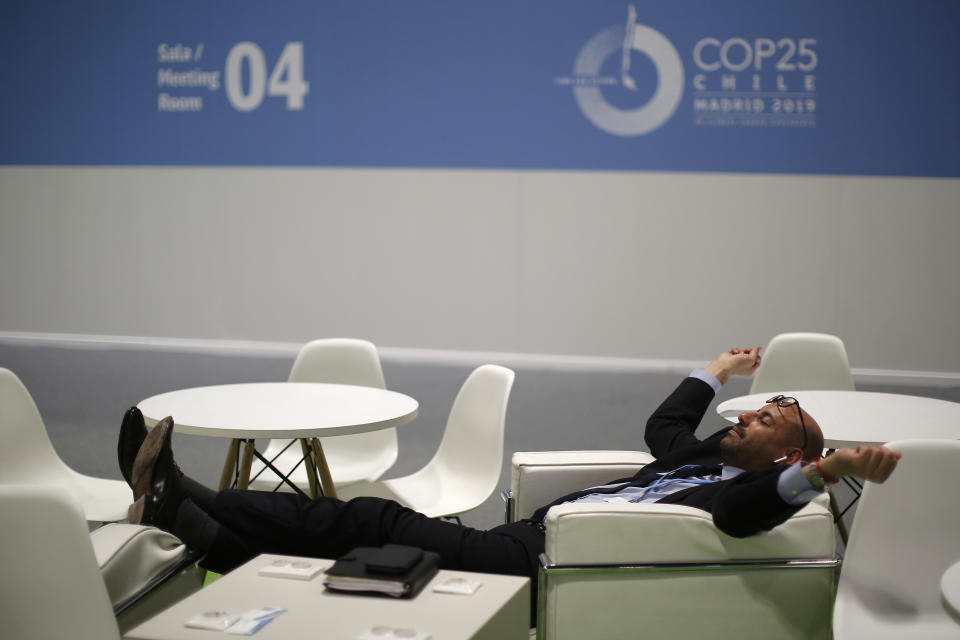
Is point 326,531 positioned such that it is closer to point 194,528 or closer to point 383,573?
point 194,528

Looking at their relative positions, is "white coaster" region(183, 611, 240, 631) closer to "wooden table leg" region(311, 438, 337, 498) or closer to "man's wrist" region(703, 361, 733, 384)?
"wooden table leg" region(311, 438, 337, 498)

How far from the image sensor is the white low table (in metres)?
2.02

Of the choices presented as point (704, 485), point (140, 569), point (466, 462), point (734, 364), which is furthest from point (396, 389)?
point (140, 569)

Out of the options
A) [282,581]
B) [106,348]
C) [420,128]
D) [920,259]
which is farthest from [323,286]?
[282,581]

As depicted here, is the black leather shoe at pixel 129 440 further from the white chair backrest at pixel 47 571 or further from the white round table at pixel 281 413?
the white chair backrest at pixel 47 571

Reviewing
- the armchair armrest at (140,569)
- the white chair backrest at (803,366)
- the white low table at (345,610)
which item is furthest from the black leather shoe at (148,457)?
the white chair backrest at (803,366)

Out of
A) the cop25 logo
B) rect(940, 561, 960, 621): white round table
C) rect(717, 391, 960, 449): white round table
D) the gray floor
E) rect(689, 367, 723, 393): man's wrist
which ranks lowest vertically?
the gray floor

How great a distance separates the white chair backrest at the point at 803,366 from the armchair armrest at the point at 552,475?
1.61m

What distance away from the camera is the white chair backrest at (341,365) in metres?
4.62

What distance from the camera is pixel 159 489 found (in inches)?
112

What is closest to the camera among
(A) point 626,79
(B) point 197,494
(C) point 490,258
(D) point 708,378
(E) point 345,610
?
(E) point 345,610

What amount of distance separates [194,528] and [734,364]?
190cm

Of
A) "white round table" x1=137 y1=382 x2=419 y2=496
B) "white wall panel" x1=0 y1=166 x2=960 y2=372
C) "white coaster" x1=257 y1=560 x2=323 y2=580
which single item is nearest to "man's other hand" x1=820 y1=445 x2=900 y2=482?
"white coaster" x1=257 y1=560 x2=323 y2=580

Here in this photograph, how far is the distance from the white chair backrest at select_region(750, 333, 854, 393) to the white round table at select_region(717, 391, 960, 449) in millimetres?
550
